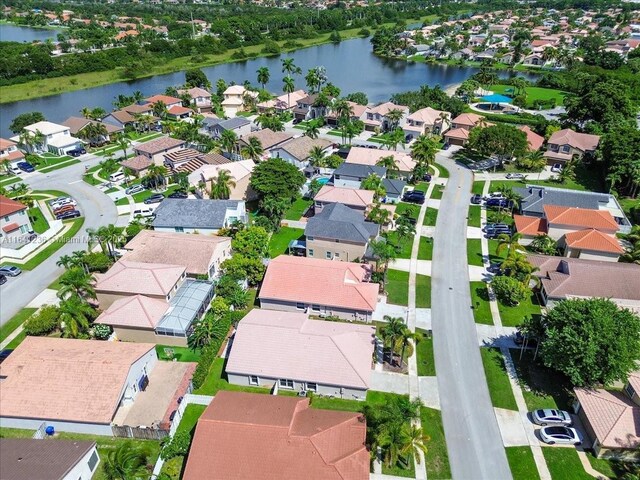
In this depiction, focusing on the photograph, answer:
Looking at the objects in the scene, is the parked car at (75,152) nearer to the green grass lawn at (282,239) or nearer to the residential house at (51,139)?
the residential house at (51,139)

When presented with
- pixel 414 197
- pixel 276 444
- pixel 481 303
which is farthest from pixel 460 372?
pixel 414 197

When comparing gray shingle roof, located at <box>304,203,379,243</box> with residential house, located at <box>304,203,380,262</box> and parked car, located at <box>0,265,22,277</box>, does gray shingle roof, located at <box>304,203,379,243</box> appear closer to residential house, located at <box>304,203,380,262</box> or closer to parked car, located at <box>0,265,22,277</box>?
residential house, located at <box>304,203,380,262</box>

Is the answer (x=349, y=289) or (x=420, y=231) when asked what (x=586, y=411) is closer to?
(x=349, y=289)

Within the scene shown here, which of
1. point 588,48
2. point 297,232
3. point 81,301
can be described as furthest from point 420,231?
point 588,48

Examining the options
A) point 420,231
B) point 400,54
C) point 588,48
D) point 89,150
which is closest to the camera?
point 420,231

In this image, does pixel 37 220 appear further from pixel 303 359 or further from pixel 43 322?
pixel 303 359

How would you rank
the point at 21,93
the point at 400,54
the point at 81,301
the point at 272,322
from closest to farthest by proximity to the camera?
1. the point at 272,322
2. the point at 81,301
3. the point at 21,93
4. the point at 400,54
